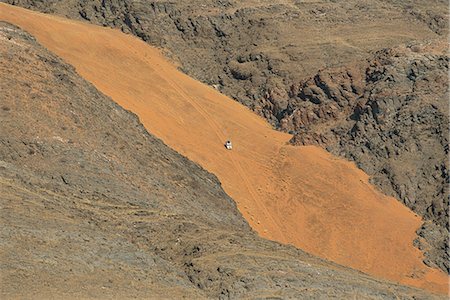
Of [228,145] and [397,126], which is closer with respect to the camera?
[228,145]

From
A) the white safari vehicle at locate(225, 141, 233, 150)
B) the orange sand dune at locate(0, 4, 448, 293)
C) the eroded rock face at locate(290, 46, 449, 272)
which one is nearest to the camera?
the orange sand dune at locate(0, 4, 448, 293)

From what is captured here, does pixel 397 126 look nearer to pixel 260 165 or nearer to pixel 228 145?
pixel 260 165

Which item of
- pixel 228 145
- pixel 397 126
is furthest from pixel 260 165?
pixel 397 126

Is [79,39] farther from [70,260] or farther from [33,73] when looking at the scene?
[70,260]

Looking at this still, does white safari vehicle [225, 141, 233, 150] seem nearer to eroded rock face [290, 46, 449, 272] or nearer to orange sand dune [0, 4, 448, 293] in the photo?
orange sand dune [0, 4, 448, 293]

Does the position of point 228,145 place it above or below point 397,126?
below

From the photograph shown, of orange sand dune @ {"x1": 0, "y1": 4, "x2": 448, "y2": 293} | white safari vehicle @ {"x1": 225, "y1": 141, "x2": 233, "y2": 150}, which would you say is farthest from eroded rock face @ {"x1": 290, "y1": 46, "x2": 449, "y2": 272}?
white safari vehicle @ {"x1": 225, "y1": 141, "x2": 233, "y2": 150}

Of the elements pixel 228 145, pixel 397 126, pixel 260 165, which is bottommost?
pixel 260 165

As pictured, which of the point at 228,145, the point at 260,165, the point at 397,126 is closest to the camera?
the point at 260,165
